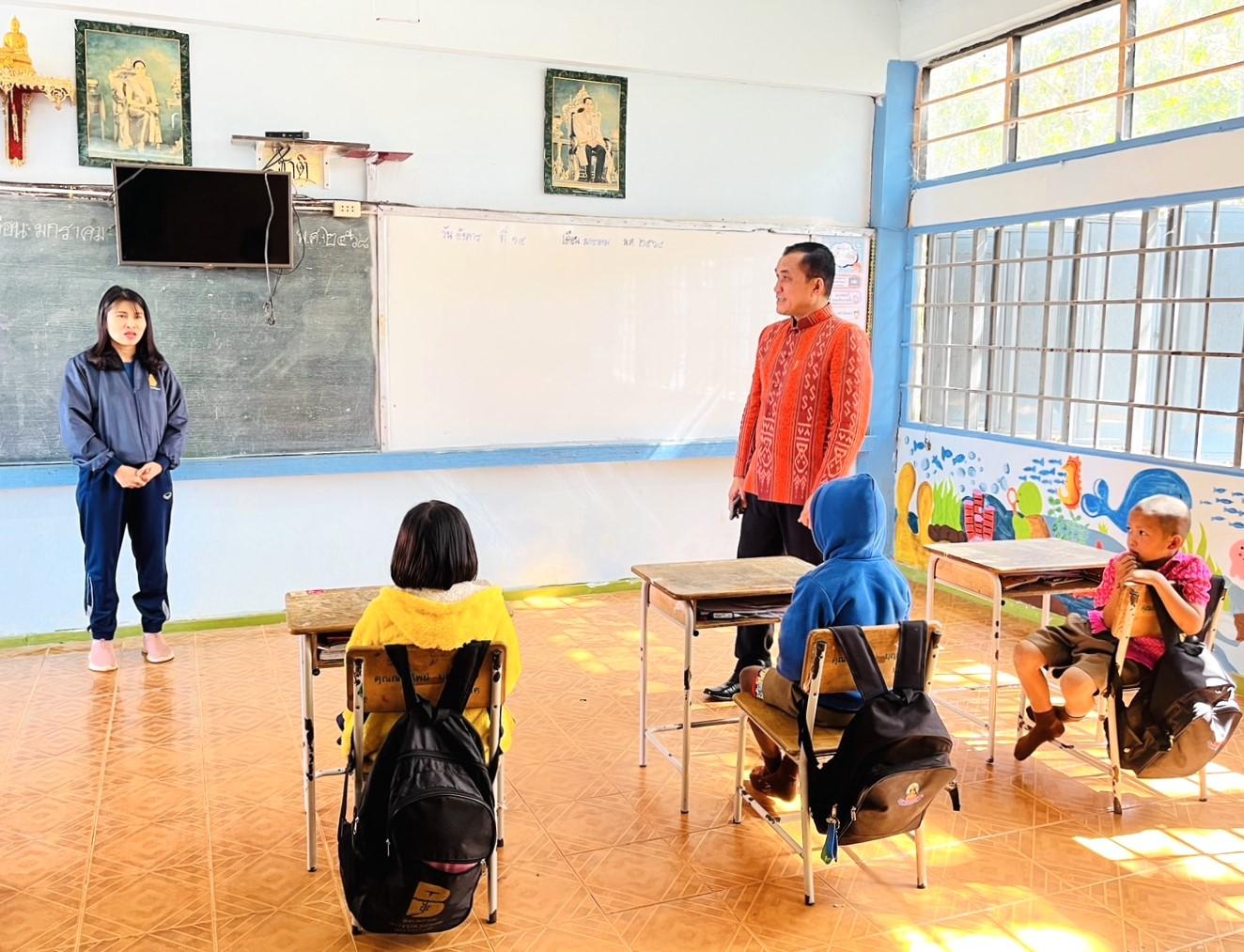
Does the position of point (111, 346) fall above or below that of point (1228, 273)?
below

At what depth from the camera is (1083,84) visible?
504 cm

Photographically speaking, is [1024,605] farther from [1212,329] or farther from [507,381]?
[507,381]

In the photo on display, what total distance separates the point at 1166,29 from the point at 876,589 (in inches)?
132

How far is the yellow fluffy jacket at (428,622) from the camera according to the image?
2350 mm

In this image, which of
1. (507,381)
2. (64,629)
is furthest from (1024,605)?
(64,629)

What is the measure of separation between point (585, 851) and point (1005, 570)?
154cm

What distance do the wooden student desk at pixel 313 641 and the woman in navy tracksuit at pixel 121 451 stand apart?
193cm

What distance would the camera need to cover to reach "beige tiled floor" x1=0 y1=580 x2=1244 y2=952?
2523 millimetres

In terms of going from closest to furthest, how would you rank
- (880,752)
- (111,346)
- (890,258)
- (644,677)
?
(880,752)
(644,677)
(111,346)
(890,258)

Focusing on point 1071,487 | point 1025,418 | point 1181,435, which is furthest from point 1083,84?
point 1071,487

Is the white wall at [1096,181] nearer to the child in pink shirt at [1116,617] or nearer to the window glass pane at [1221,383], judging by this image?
the window glass pane at [1221,383]

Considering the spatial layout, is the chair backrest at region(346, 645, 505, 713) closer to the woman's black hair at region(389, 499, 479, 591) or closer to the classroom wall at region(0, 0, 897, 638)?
the woman's black hair at region(389, 499, 479, 591)

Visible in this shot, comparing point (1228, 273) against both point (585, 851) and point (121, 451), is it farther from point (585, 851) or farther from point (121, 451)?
point (121, 451)

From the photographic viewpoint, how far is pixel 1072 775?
3451 mm
